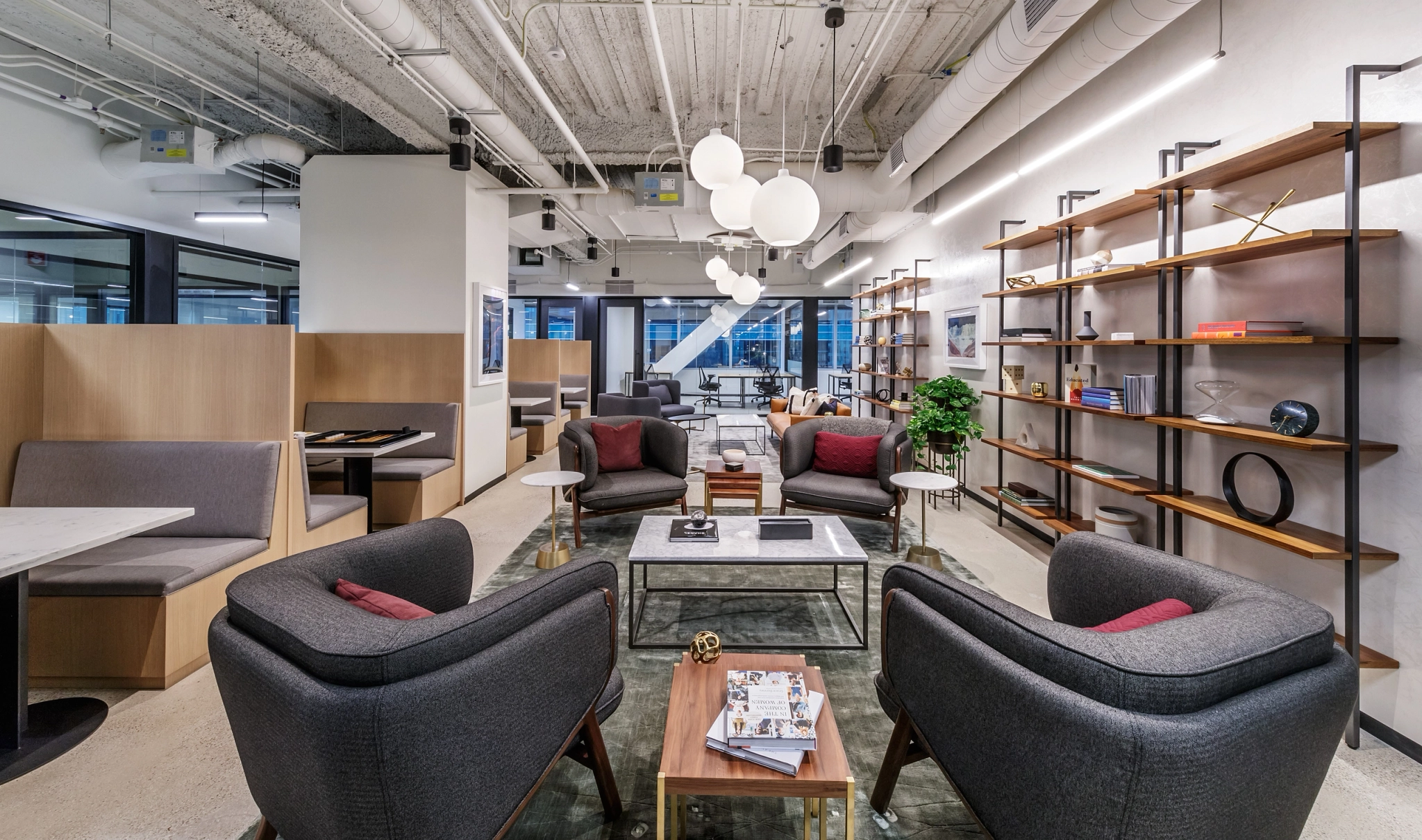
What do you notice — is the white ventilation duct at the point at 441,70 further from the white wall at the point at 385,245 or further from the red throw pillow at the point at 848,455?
the red throw pillow at the point at 848,455

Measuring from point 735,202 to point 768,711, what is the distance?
2.42 meters

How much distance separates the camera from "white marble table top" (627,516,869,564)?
2742 millimetres

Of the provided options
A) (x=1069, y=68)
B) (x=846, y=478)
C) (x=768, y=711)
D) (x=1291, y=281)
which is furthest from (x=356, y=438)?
(x=1291, y=281)

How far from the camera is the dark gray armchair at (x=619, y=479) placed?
4.31 meters


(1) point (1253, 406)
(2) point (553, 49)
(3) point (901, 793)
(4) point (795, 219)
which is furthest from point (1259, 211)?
(2) point (553, 49)

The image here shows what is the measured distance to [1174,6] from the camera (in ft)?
8.68

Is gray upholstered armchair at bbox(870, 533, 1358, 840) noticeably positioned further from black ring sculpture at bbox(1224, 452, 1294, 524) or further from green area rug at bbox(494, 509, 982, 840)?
black ring sculpture at bbox(1224, 452, 1294, 524)

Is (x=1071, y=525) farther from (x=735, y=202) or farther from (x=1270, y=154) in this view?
(x=735, y=202)

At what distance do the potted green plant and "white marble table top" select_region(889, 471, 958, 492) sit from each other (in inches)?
31.2

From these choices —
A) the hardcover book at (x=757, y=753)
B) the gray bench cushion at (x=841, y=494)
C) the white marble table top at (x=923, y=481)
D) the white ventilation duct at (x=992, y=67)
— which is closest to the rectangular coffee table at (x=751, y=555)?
the white marble table top at (x=923, y=481)

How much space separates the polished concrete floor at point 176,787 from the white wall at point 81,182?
563 cm

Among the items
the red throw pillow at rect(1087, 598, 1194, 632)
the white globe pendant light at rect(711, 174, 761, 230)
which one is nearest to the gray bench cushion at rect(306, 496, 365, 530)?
the white globe pendant light at rect(711, 174, 761, 230)

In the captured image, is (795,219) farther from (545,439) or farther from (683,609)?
(545,439)

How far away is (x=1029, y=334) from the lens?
174 inches
